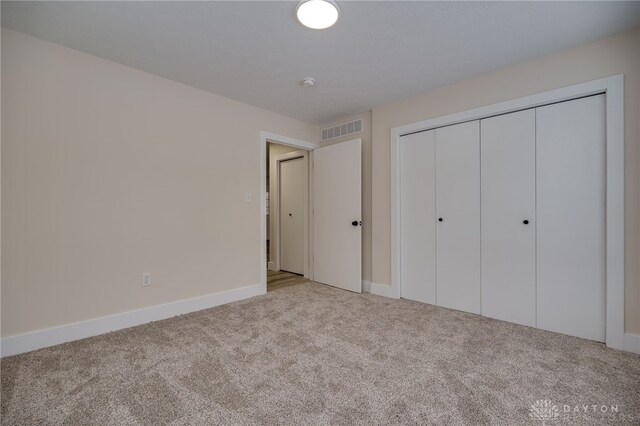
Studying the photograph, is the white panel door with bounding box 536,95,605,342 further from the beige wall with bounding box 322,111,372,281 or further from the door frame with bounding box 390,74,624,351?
the beige wall with bounding box 322,111,372,281

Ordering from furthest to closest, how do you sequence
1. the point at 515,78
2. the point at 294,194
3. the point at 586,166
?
the point at 294,194 → the point at 515,78 → the point at 586,166

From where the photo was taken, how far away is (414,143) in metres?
3.36

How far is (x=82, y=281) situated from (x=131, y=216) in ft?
2.10

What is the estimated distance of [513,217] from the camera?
2.69 meters

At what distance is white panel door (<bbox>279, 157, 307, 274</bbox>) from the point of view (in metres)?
4.79

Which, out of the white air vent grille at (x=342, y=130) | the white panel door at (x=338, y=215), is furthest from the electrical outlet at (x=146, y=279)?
the white air vent grille at (x=342, y=130)

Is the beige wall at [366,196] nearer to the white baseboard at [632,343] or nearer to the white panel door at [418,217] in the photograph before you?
the white panel door at [418,217]

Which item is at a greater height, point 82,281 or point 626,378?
point 82,281

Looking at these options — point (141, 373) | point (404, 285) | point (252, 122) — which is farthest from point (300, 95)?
point (141, 373)

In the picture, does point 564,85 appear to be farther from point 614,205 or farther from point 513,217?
point 513,217

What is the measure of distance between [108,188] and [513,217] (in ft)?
12.1

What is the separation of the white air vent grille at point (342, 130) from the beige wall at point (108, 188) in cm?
132

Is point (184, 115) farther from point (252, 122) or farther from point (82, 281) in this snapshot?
point (82, 281)

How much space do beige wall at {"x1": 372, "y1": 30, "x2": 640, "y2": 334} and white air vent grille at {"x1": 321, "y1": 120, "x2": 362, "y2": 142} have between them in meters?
0.42
